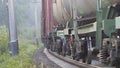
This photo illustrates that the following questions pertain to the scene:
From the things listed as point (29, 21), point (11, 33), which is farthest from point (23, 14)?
point (11, 33)

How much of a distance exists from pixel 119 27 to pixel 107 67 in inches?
70.1

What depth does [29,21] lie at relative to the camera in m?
78.9

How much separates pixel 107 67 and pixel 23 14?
224 feet

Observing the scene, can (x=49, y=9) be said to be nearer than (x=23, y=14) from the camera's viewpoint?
Yes

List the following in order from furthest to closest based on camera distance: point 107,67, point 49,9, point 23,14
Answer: point 23,14 → point 49,9 → point 107,67

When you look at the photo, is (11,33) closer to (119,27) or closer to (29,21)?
(119,27)

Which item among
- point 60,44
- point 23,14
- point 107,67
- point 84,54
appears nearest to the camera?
point 107,67

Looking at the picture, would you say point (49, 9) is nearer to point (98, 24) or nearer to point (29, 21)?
point (98, 24)

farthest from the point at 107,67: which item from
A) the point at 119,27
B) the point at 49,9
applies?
the point at 49,9

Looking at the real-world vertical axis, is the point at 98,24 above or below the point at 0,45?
above

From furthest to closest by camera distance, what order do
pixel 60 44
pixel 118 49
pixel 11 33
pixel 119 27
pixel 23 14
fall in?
pixel 23 14
pixel 60 44
pixel 11 33
pixel 118 49
pixel 119 27

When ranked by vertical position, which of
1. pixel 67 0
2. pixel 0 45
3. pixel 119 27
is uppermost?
pixel 67 0

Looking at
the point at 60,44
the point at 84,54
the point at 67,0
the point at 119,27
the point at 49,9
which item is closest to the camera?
the point at 119,27

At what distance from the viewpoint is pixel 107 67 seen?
7555mm
